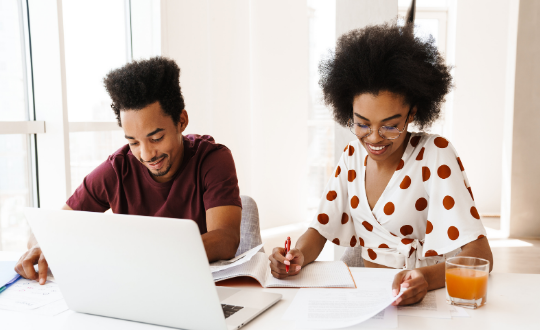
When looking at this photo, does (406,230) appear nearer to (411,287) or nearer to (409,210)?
(409,210)

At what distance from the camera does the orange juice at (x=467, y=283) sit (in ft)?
3.02

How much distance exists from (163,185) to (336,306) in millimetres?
790

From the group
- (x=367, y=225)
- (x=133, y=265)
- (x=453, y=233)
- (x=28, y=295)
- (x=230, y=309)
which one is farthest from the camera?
(x=367, y=225)

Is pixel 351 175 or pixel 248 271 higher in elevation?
pixel 351 175

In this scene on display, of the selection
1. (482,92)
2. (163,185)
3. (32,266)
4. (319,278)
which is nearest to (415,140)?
(319,278)

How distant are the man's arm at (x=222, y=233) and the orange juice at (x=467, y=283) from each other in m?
0.59

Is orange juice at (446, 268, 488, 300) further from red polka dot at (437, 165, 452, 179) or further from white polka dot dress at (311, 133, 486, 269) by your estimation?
red polka dot at (437, 165, 452, 179)

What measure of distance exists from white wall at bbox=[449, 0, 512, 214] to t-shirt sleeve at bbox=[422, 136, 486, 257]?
4235 mm

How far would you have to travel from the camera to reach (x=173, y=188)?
4.91 ft

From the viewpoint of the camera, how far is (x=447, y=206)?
50.9 inches

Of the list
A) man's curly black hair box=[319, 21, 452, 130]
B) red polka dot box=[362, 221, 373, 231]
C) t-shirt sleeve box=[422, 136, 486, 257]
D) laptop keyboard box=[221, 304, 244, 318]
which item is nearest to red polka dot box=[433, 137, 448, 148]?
t-shirt sleeve box=[422, 136, 486, 257]

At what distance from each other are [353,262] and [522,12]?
3659 millimetres

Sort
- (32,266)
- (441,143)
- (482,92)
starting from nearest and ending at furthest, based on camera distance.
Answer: (32,266), (441,143), (482,92)

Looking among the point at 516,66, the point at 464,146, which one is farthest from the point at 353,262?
the point at 464,146
